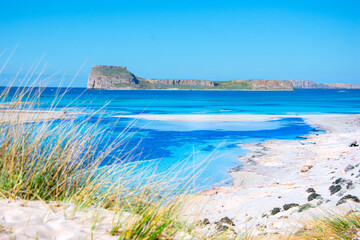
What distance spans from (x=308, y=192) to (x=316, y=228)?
385cm

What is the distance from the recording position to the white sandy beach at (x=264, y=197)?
Result: 2414 millimetres

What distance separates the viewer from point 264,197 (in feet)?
27.1

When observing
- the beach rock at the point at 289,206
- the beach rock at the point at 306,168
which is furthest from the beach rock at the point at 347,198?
the beach rock at the point at 306,168

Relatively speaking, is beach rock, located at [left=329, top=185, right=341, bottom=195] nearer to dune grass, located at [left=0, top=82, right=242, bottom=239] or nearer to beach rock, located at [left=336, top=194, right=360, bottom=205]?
beach rock, located at [left=336, top=194, right=360, bottom=205]

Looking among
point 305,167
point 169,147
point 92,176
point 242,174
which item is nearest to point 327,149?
point 305,167

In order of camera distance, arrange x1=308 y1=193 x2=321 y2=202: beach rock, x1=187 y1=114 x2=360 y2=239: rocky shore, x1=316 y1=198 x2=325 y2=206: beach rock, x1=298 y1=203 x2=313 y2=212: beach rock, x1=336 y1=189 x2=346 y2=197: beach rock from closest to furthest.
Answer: x1=187 y1=114 x2=360 y2=239: rocky shore, x1=298 y1=203 x2=313 y2=212: beach rock, x1=316 y1=198 x2=325 y2=206: beach rock, x1=336 y1=189 x2=346 y2=197: beach rock, x1=308 y1=193 x2=321 y2=202: beach rock

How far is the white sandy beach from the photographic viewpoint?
2414 mm

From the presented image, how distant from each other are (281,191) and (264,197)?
0.61 metres

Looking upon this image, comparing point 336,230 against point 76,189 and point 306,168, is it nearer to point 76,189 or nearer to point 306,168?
point 76,189

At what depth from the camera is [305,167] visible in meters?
12.4

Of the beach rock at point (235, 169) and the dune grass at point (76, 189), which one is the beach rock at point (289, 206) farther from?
the beach rock at point (235, 169)

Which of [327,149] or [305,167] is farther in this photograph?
[327,149]

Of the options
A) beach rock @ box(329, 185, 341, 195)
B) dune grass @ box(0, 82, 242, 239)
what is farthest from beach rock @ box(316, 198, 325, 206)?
dune grass @ box(0, 82, 242, 239)

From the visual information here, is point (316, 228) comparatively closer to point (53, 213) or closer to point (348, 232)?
point (348, 232)
